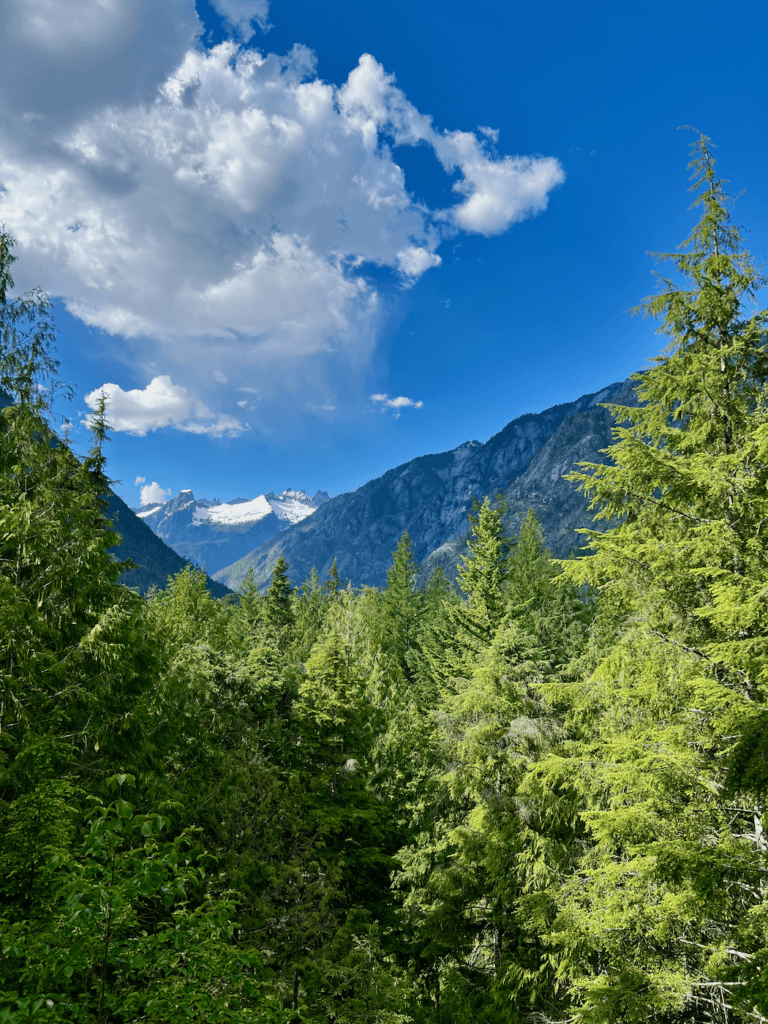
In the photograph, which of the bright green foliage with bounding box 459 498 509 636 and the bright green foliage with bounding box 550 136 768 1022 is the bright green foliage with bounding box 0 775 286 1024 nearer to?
the bright green foliage with bounding box 550 136 768 1022

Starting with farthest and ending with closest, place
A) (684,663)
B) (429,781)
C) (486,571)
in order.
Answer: (486,571)
(429,781)
(684,663)

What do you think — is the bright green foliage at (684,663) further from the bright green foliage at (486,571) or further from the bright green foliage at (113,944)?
the bright green foliage at (486,571)

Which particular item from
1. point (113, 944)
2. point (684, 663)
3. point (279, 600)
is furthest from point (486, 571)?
point (279, 600)

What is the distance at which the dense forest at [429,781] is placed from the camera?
4430 mm

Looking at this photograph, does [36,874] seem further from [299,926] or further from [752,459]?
[752,459]

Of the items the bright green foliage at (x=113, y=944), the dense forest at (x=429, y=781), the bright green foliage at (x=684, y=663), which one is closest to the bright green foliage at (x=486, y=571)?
the dense forest at (x=429, y=781)

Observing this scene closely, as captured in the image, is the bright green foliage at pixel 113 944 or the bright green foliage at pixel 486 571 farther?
the bright green foliage at pixel 486 571

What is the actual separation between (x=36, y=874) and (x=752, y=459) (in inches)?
375

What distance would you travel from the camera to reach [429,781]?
658 inches

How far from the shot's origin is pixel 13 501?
9195 mm

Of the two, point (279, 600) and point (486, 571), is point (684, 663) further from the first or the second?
point (279, 600)

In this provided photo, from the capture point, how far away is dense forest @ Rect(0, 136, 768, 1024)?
443 cm

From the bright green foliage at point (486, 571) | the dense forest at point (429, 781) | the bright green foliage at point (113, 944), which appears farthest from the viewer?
the bright green foliage at point (486, 571)

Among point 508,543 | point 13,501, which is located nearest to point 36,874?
point 13,501
